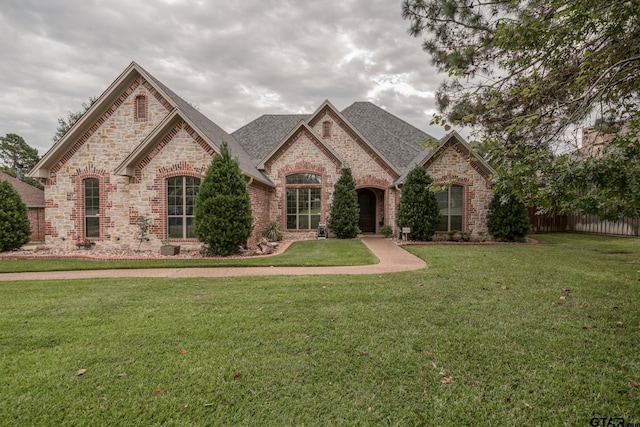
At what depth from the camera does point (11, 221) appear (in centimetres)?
1100

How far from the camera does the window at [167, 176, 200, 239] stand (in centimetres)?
1180

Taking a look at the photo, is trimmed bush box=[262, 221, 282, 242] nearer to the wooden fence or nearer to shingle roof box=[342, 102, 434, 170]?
shingle roof box=[342, 102, 434, 170]

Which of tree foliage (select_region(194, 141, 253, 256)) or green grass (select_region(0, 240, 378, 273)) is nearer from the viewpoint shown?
green grass (select_region(0, 240, 378, 273))

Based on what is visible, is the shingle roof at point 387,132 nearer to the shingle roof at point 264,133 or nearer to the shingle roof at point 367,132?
the shingle roof at point 367,132

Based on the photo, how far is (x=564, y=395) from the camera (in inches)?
104

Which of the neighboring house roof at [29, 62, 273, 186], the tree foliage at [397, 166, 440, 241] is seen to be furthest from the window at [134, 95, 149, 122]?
the tree foliage at [397, 166, 440, 241]

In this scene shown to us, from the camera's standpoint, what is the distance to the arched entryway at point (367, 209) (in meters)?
18.1

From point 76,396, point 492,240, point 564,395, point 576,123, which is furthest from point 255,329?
point 492,240

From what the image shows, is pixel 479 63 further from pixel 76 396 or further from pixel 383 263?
pixel 76 396

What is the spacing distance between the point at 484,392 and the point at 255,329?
268 centimetres

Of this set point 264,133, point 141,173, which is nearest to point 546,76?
point 141,173

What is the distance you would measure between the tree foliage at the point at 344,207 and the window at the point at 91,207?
967cm

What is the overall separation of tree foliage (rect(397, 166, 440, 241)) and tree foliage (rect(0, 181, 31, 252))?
1475 centimetres

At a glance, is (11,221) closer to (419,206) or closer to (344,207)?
(344,207)
